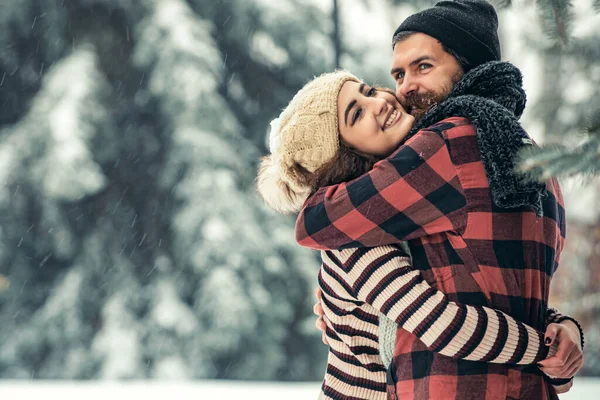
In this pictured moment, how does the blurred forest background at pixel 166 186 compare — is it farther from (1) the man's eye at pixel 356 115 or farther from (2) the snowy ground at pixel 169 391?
(1) the man's eye at pixel 356 115

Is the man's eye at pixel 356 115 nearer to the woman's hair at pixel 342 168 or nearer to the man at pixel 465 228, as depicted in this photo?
the woman's hair at pixel 342 168

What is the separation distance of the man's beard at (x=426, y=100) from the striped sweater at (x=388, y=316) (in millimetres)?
441

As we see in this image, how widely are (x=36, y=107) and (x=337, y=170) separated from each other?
475cm

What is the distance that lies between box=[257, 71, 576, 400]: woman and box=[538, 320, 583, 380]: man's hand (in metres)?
0.02

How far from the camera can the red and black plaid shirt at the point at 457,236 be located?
4.31ft

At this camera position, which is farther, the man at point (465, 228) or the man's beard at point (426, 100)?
the man's beard at point (426, 100)

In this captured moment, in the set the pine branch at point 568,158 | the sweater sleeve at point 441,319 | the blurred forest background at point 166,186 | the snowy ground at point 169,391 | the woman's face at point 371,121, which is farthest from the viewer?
the blurred forest background at point 166,186

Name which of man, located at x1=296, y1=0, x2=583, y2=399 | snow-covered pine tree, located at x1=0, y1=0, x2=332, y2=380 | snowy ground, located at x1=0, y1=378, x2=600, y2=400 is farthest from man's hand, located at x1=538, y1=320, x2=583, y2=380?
snow-covered pine tree, located at x1=0, y1=0, x2=332, y2=380

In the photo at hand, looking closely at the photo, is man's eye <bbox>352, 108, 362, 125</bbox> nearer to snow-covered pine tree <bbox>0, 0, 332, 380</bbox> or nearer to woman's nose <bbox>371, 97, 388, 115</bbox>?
woman's nose <bbox>371, 97, 388, 115</bbox>

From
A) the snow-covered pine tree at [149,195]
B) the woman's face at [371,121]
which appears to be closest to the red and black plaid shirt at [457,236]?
the woman's face at [371,121]

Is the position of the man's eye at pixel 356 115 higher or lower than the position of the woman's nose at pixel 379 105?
lower

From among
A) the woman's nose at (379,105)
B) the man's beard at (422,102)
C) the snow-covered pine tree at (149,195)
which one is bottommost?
the snow-covered pine tree at (149,195)

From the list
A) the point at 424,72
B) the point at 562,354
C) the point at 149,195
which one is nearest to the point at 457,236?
the point at 562,354

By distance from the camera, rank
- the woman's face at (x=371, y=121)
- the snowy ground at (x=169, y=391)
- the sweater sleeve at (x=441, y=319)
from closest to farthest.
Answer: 1. the sweater sleeve at (x=441, y=319)
2. the woman's face at (x=371, y=121)
3. the snowy ground at (x=169, y=391)
